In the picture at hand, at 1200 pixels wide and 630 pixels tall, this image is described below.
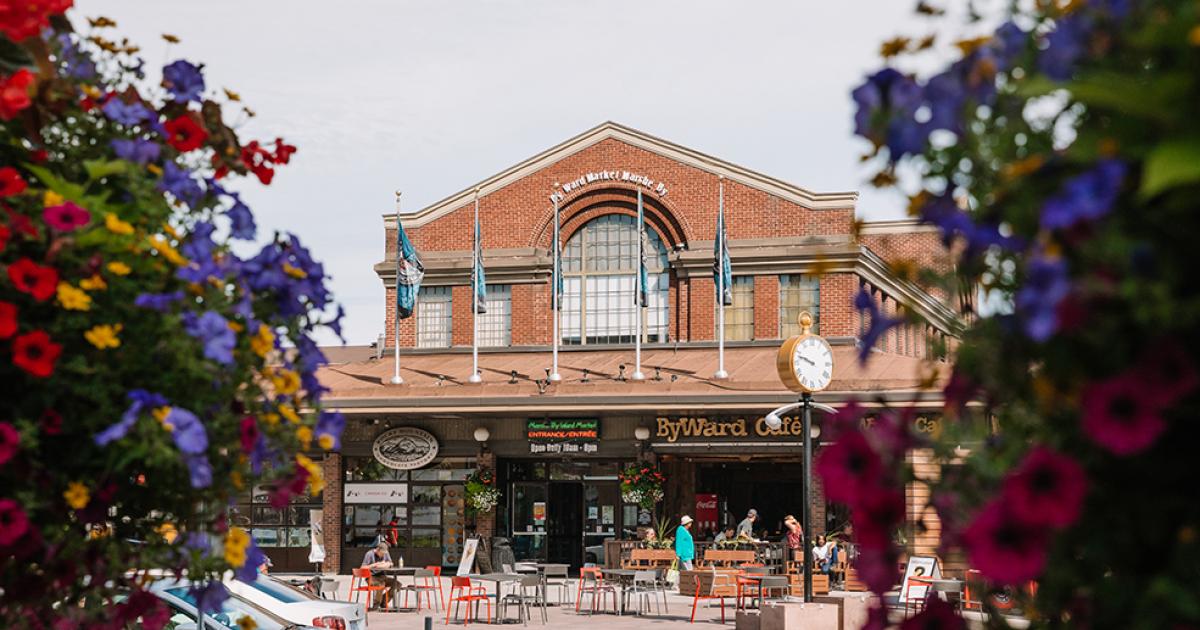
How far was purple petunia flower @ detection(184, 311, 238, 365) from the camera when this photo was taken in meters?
3.67

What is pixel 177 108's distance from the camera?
450 cm

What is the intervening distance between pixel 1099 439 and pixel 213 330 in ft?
7.94

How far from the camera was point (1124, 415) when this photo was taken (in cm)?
204

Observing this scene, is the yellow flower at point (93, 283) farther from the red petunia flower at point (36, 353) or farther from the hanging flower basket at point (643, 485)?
the hanging flower basket at point (643, 485)

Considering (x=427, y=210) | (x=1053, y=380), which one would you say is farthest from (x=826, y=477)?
(x=427, y=210)

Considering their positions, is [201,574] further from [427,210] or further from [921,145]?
[427,210]

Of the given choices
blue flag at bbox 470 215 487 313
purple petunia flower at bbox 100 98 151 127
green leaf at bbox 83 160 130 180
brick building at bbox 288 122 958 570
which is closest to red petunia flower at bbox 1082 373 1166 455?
green leaf at bbox 83 160 130 180

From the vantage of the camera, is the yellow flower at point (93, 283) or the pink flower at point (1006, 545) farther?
the yellow flower at point (93, 283)

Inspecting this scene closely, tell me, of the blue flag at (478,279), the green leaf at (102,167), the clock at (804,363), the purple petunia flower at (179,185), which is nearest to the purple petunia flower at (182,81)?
the purple petunia flower at (179,185)

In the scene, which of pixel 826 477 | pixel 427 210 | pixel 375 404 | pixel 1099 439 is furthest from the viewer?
pixel 427 210

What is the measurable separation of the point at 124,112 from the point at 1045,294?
303 centimetres

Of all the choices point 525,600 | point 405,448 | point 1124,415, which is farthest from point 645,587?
point 1124,415

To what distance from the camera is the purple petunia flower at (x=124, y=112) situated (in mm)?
4156

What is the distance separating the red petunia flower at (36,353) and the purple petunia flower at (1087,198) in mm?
2549
